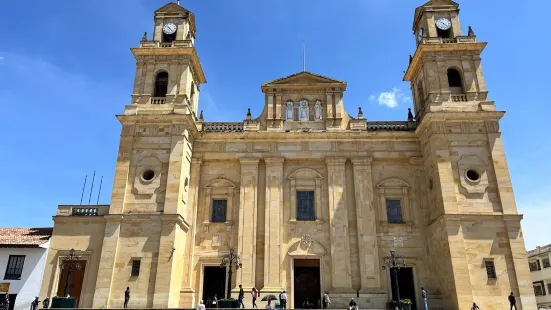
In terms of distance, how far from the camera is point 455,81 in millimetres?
Answer: 26922

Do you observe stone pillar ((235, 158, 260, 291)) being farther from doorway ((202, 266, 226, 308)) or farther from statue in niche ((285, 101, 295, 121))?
statue in niche ((285, 101, 295, 121))

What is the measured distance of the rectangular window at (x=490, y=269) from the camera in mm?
21156

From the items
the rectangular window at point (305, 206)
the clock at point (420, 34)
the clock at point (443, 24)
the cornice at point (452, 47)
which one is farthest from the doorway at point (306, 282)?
the clock at point (443, 24)

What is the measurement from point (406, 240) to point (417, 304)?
3.53 meters

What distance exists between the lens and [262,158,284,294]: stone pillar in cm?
2327

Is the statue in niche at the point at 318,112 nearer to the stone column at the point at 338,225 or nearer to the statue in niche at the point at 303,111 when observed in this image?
the statue in niche at the point at 303,111

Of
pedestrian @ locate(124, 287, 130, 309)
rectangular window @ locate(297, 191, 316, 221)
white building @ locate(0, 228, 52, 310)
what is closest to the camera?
pedestrian @ locate(124, 287, 130, 309)

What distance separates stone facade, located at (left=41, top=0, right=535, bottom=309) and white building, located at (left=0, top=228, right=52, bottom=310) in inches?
109

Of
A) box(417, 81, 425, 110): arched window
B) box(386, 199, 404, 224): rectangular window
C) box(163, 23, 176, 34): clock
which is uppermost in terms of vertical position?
box(163, 23, 176, 34): clock

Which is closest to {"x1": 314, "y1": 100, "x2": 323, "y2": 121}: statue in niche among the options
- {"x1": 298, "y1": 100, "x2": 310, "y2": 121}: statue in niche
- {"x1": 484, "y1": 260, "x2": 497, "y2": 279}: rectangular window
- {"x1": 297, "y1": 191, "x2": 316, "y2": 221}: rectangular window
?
{"x1": 298, "y1": 100, "x2": 310, "y2": 121}: statue in niche

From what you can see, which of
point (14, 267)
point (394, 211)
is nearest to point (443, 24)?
point (394, 211)

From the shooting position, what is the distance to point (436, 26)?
1091 inches

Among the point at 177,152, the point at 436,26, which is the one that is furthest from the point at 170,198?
the point at 436,26

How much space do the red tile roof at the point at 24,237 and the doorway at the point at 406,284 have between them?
69.2 feet
